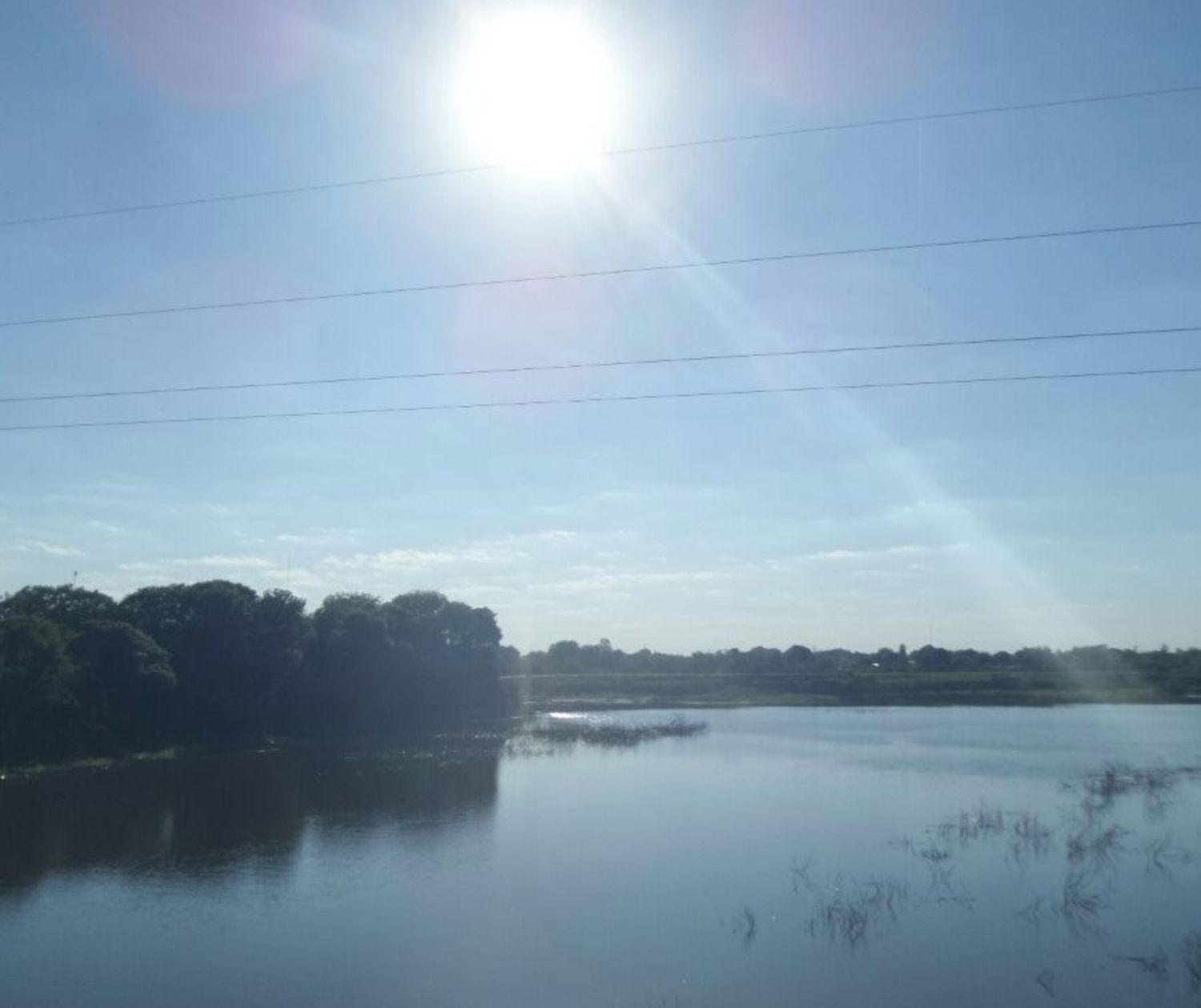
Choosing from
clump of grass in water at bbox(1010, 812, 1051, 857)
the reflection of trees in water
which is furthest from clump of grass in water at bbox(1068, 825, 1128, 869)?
the reflection of trees in water

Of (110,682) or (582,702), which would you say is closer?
(110,682)

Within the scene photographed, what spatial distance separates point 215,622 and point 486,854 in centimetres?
3198

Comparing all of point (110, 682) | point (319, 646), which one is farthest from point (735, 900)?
point (319, 646)

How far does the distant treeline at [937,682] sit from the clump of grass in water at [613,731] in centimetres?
2455

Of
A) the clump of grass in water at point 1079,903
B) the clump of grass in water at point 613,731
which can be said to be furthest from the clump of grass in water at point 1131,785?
the clump of grass in water at point 613,731

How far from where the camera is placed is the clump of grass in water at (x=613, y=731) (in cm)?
4893

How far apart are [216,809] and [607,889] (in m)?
13.2

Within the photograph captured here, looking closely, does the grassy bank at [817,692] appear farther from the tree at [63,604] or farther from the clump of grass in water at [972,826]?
the clump of grass in water at [972,826]

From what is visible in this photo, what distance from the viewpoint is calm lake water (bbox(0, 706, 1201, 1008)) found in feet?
43.9

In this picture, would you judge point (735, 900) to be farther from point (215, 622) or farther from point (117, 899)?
point (215, 622)

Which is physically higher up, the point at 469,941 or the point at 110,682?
the point at 110,682

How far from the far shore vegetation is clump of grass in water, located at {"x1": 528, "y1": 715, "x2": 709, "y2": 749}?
7.20m

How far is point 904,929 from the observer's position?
15.9 meters

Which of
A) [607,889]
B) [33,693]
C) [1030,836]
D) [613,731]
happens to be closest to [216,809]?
[33,693]
